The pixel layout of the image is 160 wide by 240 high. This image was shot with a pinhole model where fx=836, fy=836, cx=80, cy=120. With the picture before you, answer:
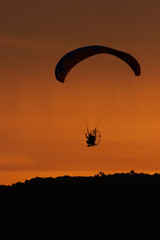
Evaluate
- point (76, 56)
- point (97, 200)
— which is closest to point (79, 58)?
point (76, 56)

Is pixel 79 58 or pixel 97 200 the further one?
pixel 97 200

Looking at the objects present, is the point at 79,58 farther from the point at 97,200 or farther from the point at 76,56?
the point at 97,200

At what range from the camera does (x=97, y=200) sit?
8788 cm

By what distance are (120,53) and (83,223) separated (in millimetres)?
20989

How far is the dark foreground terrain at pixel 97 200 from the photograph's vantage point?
79.7 m

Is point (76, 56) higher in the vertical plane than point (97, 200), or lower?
higher

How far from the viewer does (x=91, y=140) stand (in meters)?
65.9

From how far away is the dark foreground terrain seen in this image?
79.7 m

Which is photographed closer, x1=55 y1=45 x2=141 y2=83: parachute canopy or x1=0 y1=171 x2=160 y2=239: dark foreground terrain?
x1=55 y1=45 x2=141 y2=83: parachute canopy

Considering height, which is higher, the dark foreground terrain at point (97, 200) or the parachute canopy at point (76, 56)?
the parachute canopy at point (76, 56)

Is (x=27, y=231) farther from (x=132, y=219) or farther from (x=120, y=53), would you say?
(x=120, y=53)

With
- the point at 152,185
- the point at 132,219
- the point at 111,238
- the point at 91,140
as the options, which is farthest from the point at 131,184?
the point at 91,140

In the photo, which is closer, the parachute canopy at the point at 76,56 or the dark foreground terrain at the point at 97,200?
the parachute canopy at the point at 76,56

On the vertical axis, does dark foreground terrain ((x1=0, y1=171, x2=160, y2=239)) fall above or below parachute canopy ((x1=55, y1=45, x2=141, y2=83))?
below
